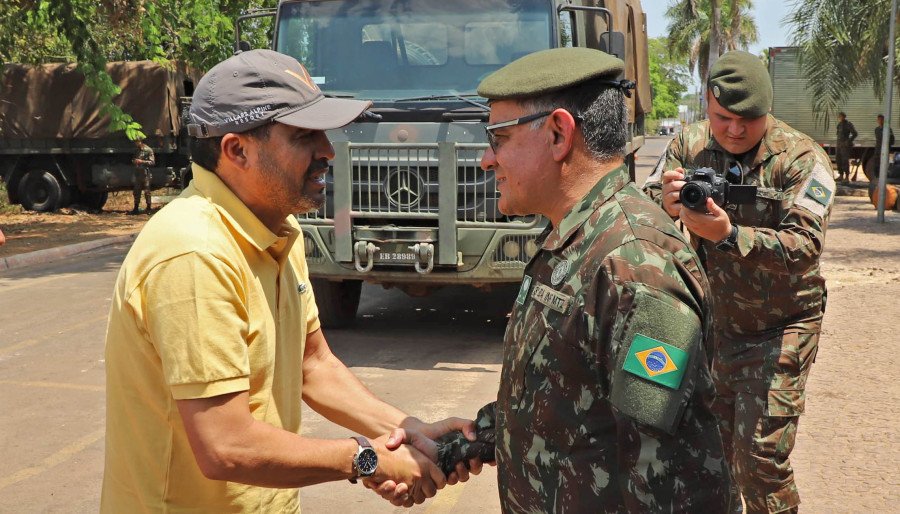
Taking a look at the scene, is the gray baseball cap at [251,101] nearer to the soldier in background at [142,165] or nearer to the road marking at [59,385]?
the road marking at [59,385]

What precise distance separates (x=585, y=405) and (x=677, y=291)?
283 mm

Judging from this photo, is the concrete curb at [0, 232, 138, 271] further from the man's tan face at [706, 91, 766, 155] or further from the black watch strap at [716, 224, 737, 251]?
the black watch strap at [716, 224, 737, 251]

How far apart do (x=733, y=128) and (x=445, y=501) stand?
2157 millimetres

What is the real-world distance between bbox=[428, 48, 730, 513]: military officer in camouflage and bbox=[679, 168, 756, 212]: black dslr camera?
1.24m

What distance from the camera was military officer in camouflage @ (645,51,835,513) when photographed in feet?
11.2

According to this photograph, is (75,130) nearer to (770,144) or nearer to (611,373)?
(770,144)

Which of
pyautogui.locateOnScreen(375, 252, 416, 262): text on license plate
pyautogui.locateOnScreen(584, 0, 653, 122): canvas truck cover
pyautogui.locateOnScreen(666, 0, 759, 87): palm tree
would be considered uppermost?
pyautogui.locateOnScreen(666, 0, 759, 87): palm tree

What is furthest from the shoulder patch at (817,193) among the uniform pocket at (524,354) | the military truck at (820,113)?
the military truck at (820,113)

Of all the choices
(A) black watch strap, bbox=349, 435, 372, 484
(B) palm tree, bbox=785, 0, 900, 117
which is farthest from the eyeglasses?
(B) palm tree, bbox=785, 0, 900, 117

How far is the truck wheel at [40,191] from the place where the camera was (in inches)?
756

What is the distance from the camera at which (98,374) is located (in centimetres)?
676

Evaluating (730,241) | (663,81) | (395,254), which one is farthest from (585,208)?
(663,81)

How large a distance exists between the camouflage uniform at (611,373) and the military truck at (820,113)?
79.0 ft

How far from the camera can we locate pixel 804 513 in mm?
4277
